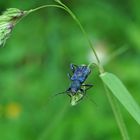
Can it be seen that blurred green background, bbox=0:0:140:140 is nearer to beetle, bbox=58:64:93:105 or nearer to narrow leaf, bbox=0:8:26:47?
beetle, bbox=58:64:93:105

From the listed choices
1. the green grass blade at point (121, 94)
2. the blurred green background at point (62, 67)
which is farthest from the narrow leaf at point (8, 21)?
the blurred green background at point (62, 67)

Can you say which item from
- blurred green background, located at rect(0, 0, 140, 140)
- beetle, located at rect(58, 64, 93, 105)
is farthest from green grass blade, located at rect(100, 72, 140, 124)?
blurred green background, located at rect(0, 0, 140, 140)

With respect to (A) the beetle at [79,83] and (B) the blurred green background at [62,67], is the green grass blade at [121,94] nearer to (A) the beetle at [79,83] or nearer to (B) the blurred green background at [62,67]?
(A) the beetle at [79,83]

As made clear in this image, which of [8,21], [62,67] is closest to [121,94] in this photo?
[8,21]

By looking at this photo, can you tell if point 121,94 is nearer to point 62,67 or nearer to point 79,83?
point 79,83

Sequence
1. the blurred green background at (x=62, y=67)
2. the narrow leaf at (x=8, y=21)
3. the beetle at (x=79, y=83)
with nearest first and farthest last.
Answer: the narrow leaf at (x=8, y=21) < the beetle at (x=79, y=83) < the blurred green background at (x=62, y=67)
